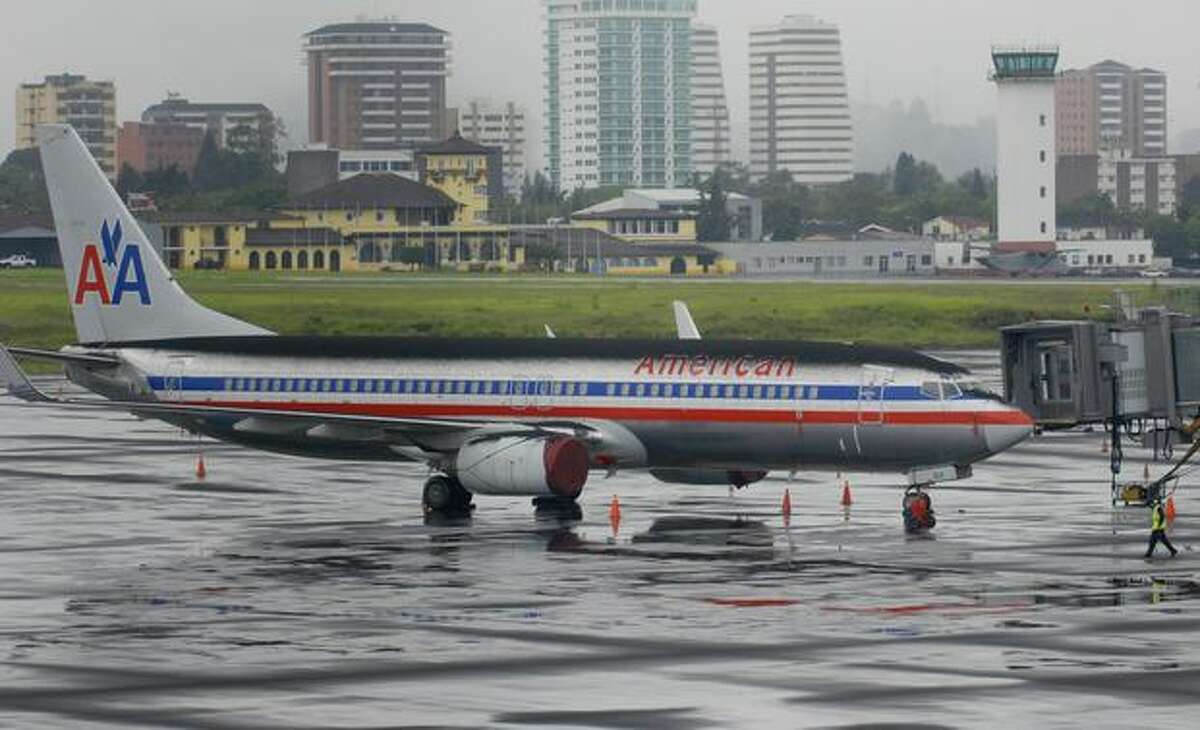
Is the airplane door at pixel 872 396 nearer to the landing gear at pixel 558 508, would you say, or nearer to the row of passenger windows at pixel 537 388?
the row of passenger windows at pixel 537 388

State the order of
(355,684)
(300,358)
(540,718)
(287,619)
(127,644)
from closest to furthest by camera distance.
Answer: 1. (540,718)
2. (355,684)
3. (127,644)
4. (287,619)
5. (300,358)

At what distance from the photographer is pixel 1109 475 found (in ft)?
213

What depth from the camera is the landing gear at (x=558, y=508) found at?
183 ft

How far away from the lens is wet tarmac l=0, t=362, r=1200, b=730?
31844 mm

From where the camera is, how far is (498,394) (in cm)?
5744

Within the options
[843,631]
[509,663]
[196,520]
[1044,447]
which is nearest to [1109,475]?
[1044,447]

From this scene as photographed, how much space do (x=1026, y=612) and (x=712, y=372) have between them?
1687 centimetres

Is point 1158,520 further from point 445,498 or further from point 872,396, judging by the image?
point 445,498

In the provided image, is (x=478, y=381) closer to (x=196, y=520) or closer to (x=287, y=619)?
(x=196, y=520)

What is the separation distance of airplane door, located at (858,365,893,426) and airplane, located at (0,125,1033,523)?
0.04 m

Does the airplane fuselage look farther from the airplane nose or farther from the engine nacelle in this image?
the engine nacelle

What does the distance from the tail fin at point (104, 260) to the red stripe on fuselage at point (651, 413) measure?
3268 millimetres

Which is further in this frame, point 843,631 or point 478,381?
point 478,381

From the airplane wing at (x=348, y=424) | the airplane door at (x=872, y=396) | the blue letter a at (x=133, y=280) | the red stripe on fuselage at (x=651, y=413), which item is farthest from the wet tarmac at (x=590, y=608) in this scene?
the blue letter a at (x=133, y=280)
